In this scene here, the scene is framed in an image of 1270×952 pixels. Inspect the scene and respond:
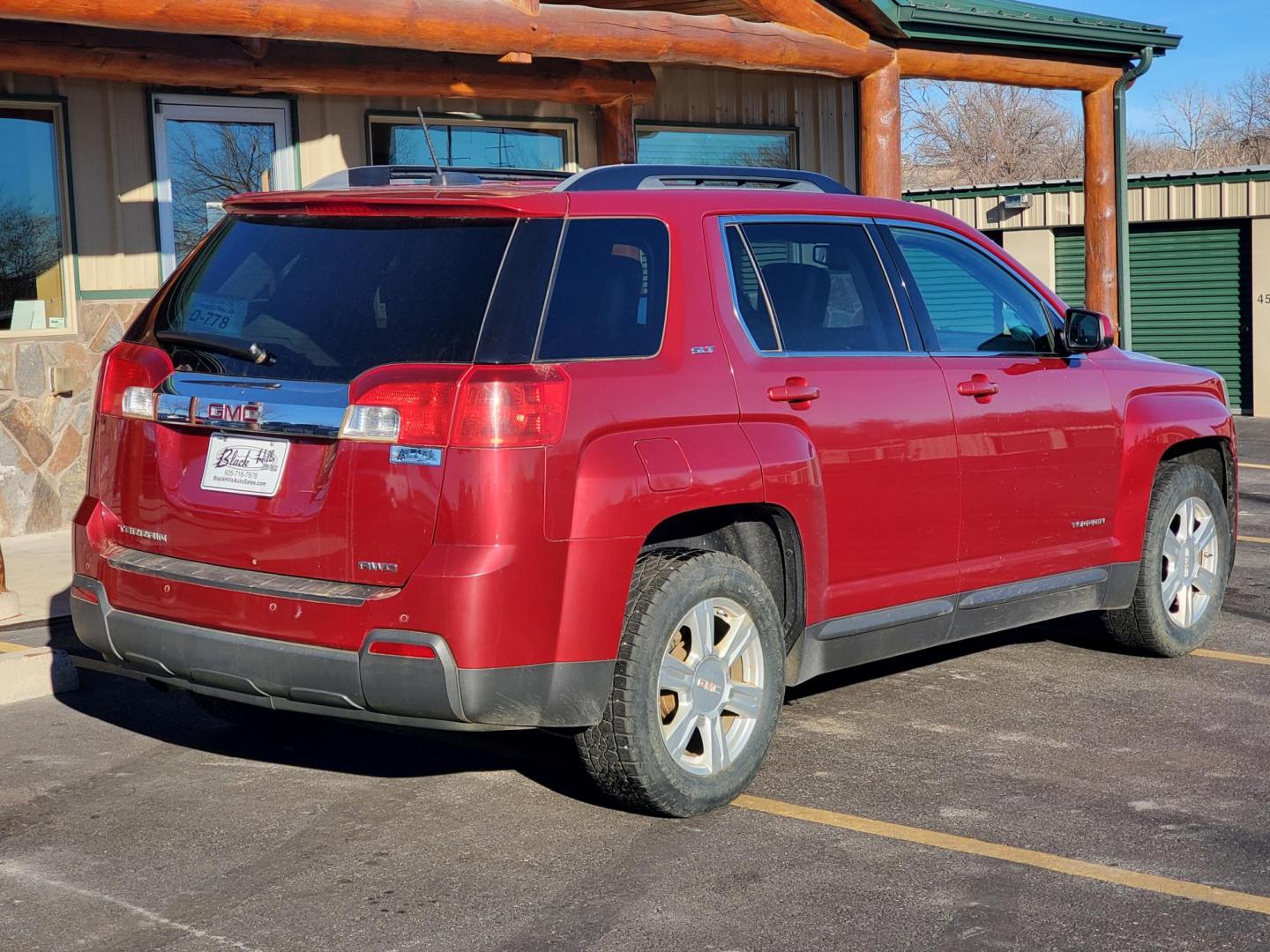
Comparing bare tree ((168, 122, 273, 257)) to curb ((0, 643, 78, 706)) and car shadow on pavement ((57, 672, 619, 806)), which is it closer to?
curb ((0, 643, 78, 706))

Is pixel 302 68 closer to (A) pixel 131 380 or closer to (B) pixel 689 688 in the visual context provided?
(A) pixel 131 380

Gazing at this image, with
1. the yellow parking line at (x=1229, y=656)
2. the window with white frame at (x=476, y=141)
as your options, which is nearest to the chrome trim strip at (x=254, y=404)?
the yellow parking line at (x=1229, y=656)

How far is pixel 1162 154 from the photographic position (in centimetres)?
6450

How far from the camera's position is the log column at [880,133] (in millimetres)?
12438

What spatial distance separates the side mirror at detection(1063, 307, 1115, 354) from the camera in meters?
6.35

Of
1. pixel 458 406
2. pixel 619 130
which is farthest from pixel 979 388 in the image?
pixel 619 130

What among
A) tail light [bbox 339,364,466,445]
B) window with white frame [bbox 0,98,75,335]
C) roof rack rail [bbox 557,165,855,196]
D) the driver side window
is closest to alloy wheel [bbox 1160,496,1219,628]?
the driver side window

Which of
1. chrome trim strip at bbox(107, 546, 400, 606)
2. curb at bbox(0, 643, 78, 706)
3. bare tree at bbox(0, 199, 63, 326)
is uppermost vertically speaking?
bare tree at bbox(0, 199, 63, 326)

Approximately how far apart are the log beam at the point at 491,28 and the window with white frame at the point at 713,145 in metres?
1.98

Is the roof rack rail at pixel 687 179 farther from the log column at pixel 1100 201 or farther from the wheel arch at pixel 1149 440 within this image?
the log column at pixel 1100 201

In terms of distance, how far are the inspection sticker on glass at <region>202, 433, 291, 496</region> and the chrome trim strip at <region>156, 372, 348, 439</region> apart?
0.04m

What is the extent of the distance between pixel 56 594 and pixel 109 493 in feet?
11.9

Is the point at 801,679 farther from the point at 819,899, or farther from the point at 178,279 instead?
the point at 178,279

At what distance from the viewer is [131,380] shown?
506cm
